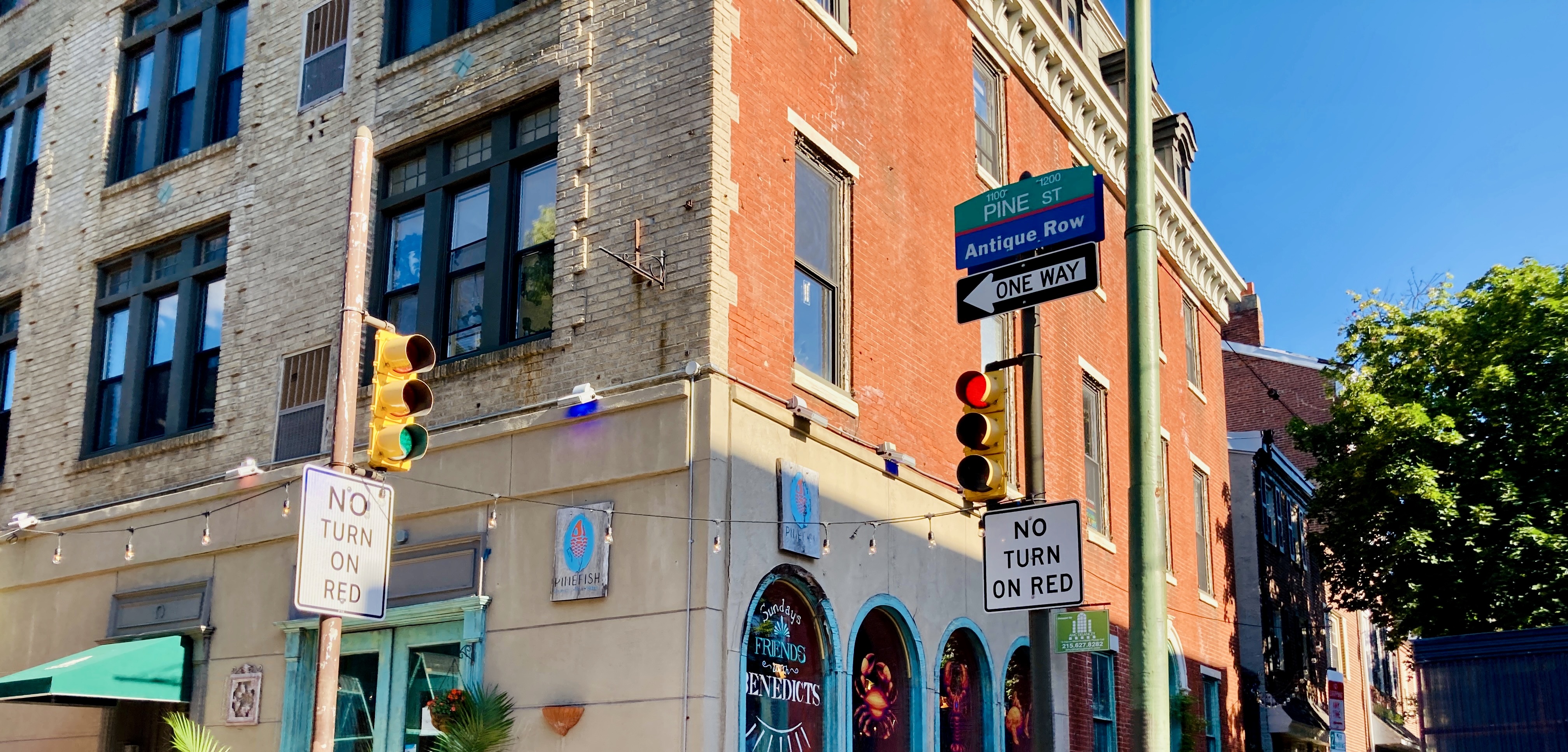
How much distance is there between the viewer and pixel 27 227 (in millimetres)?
18859

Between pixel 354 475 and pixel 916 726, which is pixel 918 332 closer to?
pixel 916 726

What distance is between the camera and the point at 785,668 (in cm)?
1238

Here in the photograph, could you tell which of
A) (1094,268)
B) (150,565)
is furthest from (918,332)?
(150,565)

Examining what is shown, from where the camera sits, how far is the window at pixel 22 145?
19500 millimetres

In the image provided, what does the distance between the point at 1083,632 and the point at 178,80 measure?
1274 cm

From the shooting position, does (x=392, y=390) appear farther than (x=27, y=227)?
No

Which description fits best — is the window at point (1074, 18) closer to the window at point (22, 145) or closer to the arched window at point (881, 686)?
the arched window at point (881, 686)

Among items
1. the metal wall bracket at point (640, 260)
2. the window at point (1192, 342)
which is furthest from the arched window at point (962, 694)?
the window at point (1192, 342)

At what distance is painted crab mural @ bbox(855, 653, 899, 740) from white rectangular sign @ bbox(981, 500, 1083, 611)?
4.09 meters

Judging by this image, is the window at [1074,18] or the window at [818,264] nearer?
the window at [818,264]

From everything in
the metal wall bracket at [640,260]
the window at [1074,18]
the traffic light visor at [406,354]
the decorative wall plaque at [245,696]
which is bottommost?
the decorative wall plaque at [245,696]

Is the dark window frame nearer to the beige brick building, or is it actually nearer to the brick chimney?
the beige brick building

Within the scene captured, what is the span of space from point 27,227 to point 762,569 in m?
12.4

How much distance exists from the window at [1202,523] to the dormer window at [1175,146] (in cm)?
525
